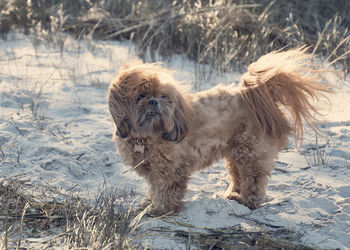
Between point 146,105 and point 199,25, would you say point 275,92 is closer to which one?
point 146,105

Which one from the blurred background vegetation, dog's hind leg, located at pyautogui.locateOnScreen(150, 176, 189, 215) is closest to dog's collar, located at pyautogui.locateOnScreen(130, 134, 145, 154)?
dog's hind leg, located at pyautogui.locateOnScreen(150, 176, 189, 215)

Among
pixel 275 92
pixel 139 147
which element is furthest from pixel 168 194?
pixel 275 92

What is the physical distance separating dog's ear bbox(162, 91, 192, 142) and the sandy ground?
66 cm

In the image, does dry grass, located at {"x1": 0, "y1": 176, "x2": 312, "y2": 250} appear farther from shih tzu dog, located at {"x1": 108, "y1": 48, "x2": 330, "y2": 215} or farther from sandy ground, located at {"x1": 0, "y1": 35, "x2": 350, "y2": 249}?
shih tzu dog, located at {"x1": 108, "y1": 48, "x2": 330, "y2": 215}

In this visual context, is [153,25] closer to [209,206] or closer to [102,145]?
[102,145]

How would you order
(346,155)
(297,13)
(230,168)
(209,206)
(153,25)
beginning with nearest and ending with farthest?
(209,206) < (230,168) < (346,155) < (153,25) < (297,13)

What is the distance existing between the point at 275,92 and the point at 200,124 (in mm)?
733

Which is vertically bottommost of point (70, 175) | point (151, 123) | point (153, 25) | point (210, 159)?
point (70, 175)

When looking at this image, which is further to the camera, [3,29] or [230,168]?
[3,29]

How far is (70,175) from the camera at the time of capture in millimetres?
4504

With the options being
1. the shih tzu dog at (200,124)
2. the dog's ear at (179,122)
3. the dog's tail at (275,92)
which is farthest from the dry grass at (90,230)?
the dog's tail at (275,92)

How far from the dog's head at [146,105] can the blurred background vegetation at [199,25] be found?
3.48m

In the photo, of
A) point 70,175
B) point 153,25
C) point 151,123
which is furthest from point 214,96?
point 153,25

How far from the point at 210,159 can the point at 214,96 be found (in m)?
0.55
